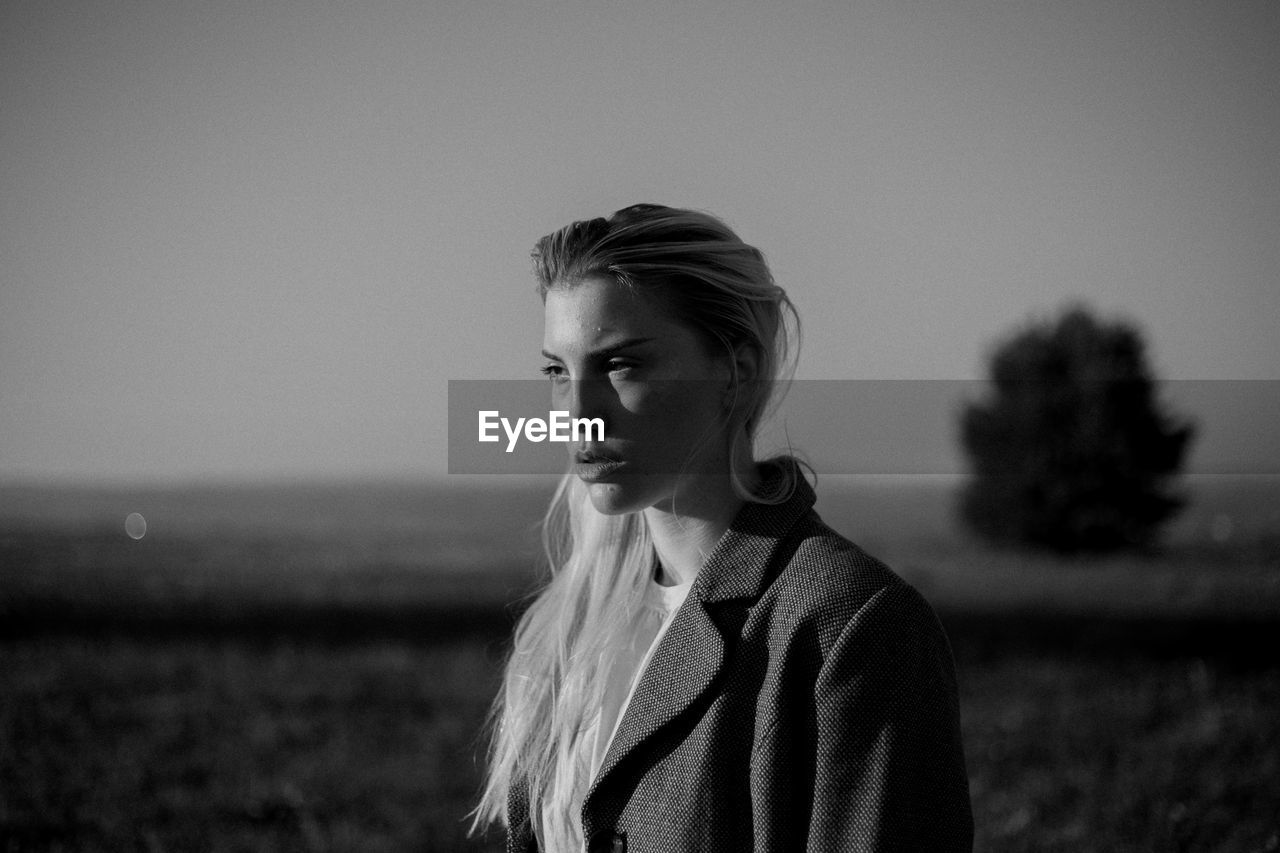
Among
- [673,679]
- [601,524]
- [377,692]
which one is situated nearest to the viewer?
[673,679]

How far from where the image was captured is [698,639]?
76.3 inches

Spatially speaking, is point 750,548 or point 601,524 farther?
point 601,524

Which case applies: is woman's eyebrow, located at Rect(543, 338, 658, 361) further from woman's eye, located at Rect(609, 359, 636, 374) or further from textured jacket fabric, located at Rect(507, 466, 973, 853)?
textured jacket fabric, located at Rect(507, 466, 973, 853)

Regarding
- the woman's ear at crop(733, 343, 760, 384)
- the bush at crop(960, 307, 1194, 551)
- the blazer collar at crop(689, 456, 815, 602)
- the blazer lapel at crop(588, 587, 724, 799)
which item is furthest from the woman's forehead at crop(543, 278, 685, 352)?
the bush at crop(960, 307, 1194, 551)

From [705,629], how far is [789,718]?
9.9 inches

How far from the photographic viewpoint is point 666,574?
233cm

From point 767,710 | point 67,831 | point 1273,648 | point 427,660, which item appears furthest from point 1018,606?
point 767,710

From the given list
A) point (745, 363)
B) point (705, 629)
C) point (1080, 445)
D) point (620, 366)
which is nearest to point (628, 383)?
point (620, 366)

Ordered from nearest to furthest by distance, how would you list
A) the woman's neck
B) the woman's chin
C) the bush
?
the woman's chin
the woman's neck
the bush

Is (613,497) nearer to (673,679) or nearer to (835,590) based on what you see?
(673,679)

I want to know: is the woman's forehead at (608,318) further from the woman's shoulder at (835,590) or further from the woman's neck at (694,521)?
the woman's shoulder at (835,590)

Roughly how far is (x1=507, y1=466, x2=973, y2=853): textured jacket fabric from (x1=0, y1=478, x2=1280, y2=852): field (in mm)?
1284

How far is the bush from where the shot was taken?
17.5 metres

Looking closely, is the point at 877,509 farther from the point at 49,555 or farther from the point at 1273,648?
the point at 49,555
